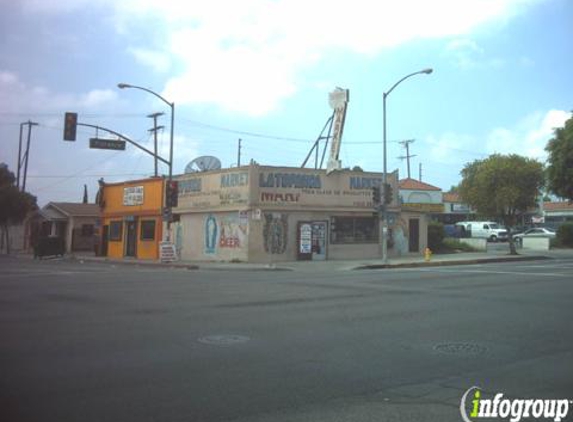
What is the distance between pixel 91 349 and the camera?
8570mm

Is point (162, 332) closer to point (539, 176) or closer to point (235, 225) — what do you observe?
point (235, 225)

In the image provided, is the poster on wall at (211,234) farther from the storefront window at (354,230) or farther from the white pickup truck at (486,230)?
the white pickup truck at (486,230)

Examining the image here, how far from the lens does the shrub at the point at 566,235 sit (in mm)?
48000

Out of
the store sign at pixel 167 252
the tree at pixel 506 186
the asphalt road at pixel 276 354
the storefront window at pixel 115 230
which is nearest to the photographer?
the asphalt road at pixel 276 354

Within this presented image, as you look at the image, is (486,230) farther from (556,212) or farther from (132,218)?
(132,218)

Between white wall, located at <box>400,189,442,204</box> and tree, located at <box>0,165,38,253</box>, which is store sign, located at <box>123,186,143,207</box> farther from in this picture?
white wall, located at <box>400,189,442,204</box>

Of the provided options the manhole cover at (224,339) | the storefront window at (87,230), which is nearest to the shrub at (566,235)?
the storefront window at (87,230)

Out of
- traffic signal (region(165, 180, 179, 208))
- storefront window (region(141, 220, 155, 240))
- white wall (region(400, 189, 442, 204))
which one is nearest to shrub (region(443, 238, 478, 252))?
white wall (region(400, 189, 442, 204))

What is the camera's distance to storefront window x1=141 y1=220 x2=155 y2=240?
136ft

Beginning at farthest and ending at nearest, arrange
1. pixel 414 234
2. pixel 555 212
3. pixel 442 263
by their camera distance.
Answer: pixel 555 212
pixel 414 234
pixel 442 263

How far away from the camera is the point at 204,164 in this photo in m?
40.9

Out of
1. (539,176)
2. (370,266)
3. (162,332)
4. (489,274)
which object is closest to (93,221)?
(370,266)

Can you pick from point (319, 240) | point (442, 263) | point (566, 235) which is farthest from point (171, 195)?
point (566, 235)

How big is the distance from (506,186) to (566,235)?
15723mm
